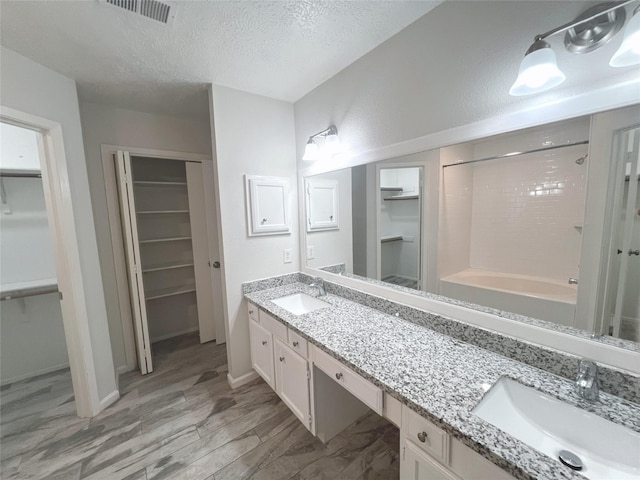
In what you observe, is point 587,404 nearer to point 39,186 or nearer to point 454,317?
point 454,317

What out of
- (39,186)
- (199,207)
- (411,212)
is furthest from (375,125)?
(39,186)

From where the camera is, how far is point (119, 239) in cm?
245

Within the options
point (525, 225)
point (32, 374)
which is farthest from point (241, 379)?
point (525, 225)

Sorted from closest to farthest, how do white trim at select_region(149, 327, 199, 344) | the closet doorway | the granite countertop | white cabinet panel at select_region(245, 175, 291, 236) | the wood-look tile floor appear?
the granite countertop < the wood-look tile floor < white cabinet panel at select_region(245, 175, 291, 236) < the closet doorway < white trim at select_region(149, 327, 199, 344)

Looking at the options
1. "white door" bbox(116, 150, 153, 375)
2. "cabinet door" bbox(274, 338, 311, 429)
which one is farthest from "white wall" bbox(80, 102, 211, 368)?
"cabinet door" bbox(274, 338, 311, 429)

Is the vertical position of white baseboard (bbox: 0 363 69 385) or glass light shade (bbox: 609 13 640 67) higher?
glass light shade (bbox: 609 13 640 67)

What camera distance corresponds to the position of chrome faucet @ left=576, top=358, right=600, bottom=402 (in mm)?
866

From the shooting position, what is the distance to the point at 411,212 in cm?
162

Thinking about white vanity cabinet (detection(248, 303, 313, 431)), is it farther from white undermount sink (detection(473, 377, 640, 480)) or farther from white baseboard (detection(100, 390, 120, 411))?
white baseboard (detection(100, 390, 120, 411))

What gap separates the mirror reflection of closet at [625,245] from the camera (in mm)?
882

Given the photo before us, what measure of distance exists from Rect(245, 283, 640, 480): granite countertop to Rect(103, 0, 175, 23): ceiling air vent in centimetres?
177

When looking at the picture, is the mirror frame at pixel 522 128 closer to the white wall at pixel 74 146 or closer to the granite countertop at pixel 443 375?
the granite countertop at pixel 443 375

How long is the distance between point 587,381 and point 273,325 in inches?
61.9

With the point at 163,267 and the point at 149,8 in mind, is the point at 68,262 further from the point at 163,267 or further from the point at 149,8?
the point at 149,8
